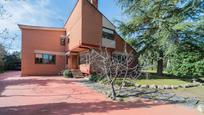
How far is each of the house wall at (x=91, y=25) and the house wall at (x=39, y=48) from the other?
8.04 metres

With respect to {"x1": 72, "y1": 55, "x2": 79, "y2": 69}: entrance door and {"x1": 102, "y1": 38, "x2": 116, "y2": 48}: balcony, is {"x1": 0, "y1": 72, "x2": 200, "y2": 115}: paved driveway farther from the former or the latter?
{"x1": 72, "y1": 55, "x2": 79, "y2": 69}: entrance door

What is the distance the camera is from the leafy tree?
21.7m

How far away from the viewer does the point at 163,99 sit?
39.7 feet

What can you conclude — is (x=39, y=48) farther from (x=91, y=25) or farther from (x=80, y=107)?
(x=80, y=107)

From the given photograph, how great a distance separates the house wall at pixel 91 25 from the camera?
870 inches

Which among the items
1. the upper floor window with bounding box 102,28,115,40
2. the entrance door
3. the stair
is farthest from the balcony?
the entrance door

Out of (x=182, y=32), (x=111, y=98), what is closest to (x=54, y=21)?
(x=182, y=32)

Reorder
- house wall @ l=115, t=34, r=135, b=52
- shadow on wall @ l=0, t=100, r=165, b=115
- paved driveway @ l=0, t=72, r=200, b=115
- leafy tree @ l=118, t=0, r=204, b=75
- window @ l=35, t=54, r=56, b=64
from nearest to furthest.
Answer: shadow on wall @ l=0, t=100, r=165, b=115, paved driveway @ l=0, t=72, r=200, b=115, leafy tree @ l=118, t=0, r=204, b=75, window @ l=35, t=54, r=56, b=64, house wall @ l=115, t=34, r=135, b=52

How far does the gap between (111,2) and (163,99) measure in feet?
56.1

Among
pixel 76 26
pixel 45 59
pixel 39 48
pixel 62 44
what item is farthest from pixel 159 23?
pixel 39 48

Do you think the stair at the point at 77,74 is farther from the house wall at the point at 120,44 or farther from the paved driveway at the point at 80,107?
the paved driveway at the point at 80,107

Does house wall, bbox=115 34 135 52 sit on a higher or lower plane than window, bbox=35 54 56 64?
higher

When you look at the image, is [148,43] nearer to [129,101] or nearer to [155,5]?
[155,5]

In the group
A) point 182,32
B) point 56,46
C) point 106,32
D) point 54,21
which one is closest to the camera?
point 182,32
